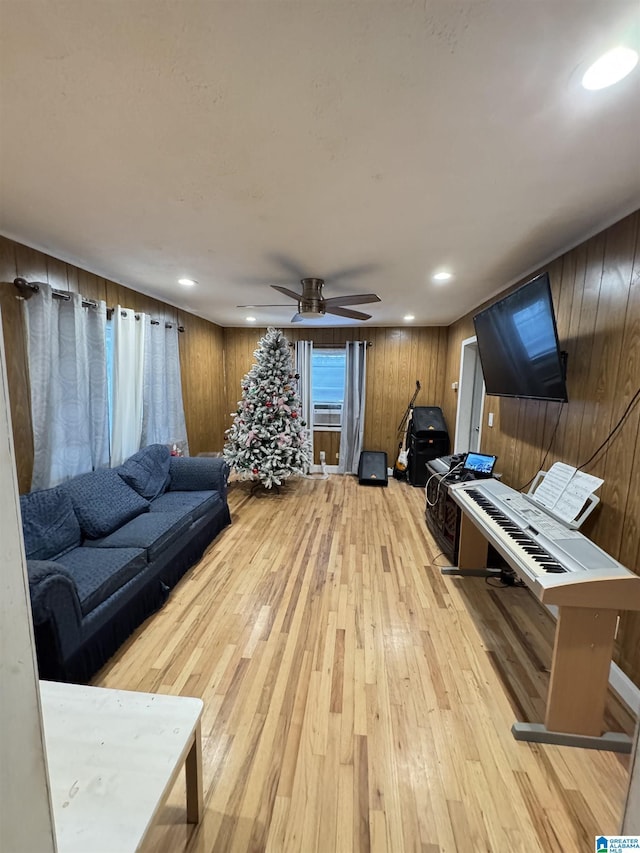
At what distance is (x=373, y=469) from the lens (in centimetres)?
515

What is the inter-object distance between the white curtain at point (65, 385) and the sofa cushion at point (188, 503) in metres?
0.59

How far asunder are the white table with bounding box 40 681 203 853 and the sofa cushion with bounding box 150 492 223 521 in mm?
1672

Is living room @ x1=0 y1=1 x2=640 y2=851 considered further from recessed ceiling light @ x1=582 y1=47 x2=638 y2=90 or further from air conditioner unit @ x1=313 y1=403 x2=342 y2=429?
air conditioner unit @ x1=313 y1=403 x2=342 y2=429

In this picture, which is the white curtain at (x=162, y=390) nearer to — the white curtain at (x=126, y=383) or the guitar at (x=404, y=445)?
the white curtain at (x=126, y=383)

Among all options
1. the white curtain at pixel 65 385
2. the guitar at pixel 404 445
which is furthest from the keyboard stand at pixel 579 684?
the guitar at pixel 404 445

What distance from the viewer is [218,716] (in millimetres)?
1536

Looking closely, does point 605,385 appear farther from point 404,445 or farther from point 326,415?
point 326,415

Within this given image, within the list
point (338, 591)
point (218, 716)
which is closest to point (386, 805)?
point (218, 716)

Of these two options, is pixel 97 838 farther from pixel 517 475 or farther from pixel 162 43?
pixel 517 475

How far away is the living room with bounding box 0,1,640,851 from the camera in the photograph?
1.19 metres

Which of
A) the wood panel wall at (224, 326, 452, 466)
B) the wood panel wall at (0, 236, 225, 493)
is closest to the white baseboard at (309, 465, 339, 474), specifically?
the wood panel wall at (224, 326, 452, 466)

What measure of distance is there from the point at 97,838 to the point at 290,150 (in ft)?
7.04

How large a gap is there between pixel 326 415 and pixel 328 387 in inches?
18.3

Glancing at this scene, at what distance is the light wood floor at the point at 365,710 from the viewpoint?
1.17m
